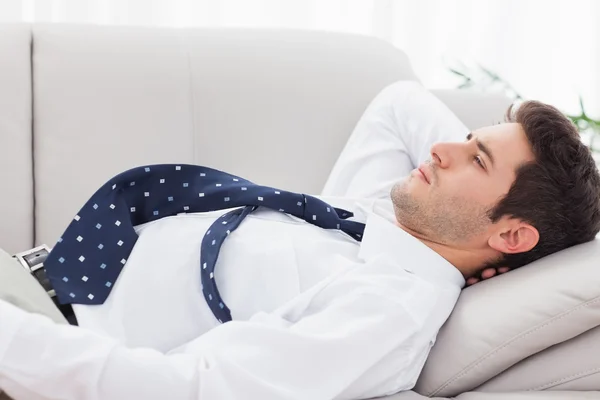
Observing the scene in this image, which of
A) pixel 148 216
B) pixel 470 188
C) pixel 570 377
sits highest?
pixel 470 188

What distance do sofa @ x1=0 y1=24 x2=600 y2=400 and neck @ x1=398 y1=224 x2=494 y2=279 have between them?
0.58 m

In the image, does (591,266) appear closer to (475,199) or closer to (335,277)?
(475,199)

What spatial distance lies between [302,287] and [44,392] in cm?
48

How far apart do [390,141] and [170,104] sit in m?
0.56

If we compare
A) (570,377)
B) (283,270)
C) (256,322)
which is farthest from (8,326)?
(570,377)

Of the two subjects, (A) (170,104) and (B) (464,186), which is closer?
(B) (464,186)

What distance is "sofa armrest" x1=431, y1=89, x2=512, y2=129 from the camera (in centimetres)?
194

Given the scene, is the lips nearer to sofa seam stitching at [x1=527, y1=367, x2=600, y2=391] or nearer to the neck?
the neck

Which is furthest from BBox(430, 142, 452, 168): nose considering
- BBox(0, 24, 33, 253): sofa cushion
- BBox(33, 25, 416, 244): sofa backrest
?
BBox(0, 24, 33, 253): sofa cushion

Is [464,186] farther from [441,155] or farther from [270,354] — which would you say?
[270,354]

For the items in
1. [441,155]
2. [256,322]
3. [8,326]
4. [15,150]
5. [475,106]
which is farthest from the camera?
[475,106]

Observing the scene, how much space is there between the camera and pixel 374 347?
1054 millimetres

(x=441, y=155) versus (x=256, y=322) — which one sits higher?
(x=441, y=155)

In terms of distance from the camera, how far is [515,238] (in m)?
1.29
